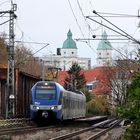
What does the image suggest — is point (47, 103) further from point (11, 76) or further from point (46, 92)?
point (11, 76)

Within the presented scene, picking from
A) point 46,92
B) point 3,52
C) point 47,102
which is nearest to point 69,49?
point 3,52

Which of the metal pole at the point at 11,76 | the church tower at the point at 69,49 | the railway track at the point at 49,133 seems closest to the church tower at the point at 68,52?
the church tower at the point at 69,49

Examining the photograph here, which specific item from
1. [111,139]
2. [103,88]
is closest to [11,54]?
[111,139]

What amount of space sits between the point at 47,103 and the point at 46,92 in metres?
0.77

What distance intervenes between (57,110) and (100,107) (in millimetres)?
65235

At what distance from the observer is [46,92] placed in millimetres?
39500

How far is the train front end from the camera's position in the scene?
3903cm

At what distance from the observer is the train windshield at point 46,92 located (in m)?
39.3

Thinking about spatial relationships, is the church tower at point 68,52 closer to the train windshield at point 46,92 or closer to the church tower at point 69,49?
the church tower at point 69,49

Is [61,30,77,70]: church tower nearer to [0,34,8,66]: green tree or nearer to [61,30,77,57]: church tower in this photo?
[61,30,77,57]: church tower

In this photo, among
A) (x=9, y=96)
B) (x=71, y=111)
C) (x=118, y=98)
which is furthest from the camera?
(x=118, y=98)

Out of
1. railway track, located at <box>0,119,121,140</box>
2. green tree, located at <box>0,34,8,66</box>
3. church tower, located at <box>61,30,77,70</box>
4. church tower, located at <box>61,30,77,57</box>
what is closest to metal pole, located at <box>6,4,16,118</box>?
railway track, located at <box>0,119,121,140</box>

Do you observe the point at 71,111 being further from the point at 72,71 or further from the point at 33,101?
the point at 72,71

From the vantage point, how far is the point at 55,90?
129 feet
